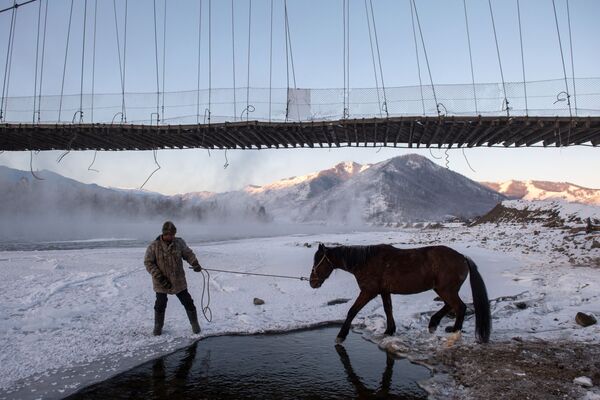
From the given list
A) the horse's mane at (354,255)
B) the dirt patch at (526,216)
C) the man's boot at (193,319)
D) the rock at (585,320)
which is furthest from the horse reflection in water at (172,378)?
the dirt patch at (526,216)

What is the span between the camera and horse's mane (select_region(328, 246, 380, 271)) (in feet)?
25.2

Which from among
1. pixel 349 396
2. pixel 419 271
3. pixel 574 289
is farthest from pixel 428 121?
pixel 349 396

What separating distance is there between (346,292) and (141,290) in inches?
234

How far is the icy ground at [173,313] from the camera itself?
19.8 ft

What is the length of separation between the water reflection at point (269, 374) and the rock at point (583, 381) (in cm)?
179

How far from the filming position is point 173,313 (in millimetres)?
9055

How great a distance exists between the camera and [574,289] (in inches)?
411

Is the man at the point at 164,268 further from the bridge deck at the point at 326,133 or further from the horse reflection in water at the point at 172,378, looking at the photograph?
the bridge deck at the point at 326,133

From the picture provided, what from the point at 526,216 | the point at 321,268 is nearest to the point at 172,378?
the point at 321,268

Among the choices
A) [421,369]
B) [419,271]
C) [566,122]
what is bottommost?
[421,369]

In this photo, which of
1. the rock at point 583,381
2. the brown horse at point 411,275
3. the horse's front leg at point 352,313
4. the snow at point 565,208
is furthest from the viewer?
the snow at point 565,208

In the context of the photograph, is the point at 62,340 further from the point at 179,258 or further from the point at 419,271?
the point at 419,271

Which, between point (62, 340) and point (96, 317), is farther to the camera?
point (96, 317)

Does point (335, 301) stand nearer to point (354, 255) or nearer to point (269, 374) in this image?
point (354, 255)
